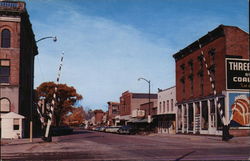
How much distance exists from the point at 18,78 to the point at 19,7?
7.99 meters

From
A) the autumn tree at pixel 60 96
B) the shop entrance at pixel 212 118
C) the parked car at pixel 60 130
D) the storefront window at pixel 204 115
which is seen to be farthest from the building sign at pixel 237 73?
the autumn tree at pixel 60 96

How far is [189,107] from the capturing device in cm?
5356

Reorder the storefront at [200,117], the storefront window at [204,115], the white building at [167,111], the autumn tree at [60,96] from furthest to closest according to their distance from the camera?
the autumn tree at [60,96]
the white building at [167,111]
the storefront window at [204,115]
the storefront at [200,117]

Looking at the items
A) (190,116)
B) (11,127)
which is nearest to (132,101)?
(190,116)

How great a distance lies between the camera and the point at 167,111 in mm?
64312

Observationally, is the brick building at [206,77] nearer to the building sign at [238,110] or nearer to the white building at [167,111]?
the building sign at [238,110]

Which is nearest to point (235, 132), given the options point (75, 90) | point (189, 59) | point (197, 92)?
point (197, 92)

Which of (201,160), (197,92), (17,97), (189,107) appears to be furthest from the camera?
(189,107)

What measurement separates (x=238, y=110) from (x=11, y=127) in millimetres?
25194

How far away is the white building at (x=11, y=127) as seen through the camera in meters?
36.9

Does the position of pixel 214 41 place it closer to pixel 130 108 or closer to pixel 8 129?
pixel 8 129

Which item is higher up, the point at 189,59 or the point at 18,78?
the point at 189,59

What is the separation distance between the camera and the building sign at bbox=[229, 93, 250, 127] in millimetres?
40709

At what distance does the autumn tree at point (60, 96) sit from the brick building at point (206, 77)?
27.7 meters
